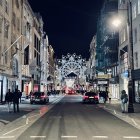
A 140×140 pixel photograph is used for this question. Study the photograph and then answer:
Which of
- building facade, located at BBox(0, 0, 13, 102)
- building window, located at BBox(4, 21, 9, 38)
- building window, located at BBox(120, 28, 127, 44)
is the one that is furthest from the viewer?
building window, located at BBox(120, 28, 127, 44)

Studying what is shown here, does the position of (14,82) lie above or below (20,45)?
below

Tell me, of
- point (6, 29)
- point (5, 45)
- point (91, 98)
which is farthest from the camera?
point (6, 29)

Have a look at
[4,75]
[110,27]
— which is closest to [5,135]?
[4,75]

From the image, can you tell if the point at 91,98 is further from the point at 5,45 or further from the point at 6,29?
the point at 6,29

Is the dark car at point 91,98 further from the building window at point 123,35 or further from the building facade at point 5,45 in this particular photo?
the building facade at point 5,45

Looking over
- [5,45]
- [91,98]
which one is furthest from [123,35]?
[5,45]

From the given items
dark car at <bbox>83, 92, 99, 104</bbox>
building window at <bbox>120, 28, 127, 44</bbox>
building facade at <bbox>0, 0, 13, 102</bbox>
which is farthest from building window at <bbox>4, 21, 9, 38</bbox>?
building window at <bbox>120, 28, 127, 44</bbox>

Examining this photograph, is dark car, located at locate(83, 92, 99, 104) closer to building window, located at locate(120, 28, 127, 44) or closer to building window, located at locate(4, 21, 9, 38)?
building window, located at locate(120, 28, 127, 44)

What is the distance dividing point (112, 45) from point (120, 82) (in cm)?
855

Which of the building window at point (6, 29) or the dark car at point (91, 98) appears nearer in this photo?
the building window at point (6, 29)

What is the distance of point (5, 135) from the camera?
13.3m

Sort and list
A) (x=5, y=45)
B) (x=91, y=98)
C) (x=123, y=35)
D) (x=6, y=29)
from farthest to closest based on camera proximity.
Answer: (x=123, y=35) → (x=6, y=29) → (x=91, y=98) → (x=5, y=45)

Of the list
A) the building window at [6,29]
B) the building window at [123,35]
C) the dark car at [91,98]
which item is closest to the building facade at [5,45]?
the building window at [6,29]

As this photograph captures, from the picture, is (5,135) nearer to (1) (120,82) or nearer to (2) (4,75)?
(2) (4,75)
